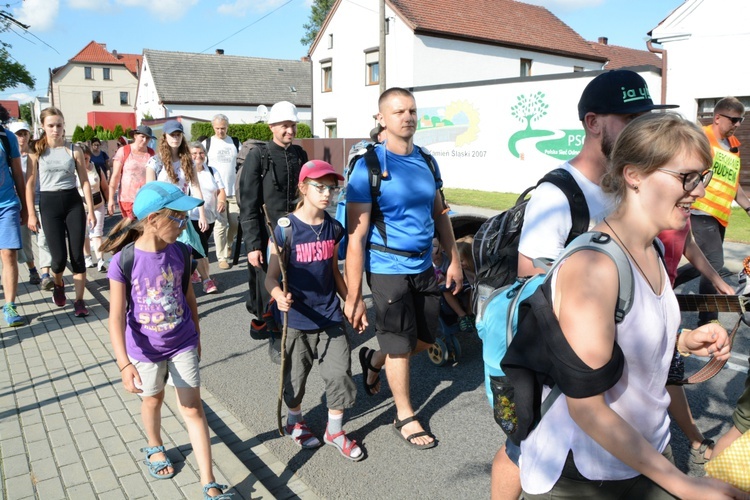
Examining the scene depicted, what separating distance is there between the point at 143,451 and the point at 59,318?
3.54 meters

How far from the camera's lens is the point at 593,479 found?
1811mm

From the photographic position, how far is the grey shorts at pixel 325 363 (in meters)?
3.69

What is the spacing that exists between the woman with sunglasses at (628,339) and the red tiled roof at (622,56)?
37548mm

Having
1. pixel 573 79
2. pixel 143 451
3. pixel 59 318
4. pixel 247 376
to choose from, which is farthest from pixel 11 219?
pixel 573 79

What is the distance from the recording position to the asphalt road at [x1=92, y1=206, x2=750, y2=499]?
345 centimetres

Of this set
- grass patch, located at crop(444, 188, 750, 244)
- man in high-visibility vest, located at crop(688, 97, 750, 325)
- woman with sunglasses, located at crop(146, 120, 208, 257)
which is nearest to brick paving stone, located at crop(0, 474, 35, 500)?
woman with sunglasses, located at crop(146, 120, 208, 257)

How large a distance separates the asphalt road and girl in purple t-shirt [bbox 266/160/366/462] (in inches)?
7.7

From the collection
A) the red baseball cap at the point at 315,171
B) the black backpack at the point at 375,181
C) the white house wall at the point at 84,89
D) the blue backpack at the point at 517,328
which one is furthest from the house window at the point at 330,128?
the white house wall at the point at 84,89

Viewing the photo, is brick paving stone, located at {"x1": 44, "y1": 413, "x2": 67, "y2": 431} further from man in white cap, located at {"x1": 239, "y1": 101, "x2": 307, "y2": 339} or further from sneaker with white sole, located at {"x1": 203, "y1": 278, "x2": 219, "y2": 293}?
sneaker with white sole, located at {"x1": 203, "y1": 278, "x2": 219, "y2": 293}

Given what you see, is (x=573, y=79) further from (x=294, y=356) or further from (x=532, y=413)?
(x=532, y=413)

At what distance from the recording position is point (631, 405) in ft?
5.76

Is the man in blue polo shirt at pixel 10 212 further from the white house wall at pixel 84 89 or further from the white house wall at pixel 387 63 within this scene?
the white house wall at pixel 84 89

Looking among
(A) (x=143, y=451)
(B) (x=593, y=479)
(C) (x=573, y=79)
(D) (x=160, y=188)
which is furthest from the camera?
(C) (x=573, y=79)

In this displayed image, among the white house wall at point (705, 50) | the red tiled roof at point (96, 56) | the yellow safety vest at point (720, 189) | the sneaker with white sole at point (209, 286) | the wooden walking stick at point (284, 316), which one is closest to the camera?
the wooden walking stick at point (284, 316)
